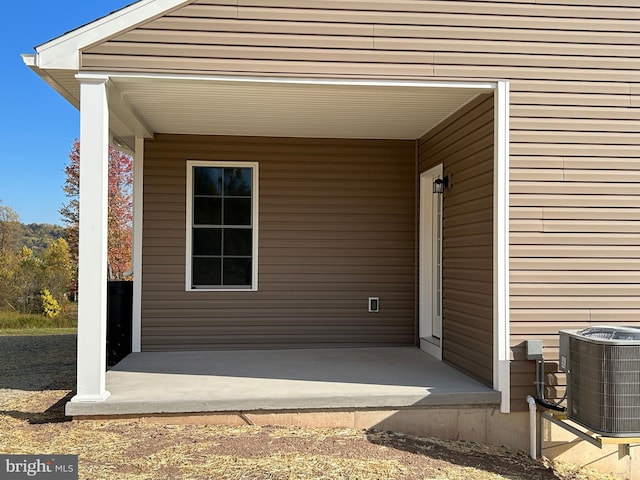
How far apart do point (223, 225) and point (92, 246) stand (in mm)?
2679

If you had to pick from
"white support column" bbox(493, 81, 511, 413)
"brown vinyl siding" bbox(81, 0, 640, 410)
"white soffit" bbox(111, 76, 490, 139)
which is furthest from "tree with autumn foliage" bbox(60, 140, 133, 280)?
"white support column" bbox(493, 81, 511, 413)

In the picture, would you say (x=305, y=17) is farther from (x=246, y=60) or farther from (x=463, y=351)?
(x=463, y=351)

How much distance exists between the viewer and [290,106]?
551 centimetres

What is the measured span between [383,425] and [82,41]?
3.78 m

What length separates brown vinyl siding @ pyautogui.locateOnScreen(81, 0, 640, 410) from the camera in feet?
15.1

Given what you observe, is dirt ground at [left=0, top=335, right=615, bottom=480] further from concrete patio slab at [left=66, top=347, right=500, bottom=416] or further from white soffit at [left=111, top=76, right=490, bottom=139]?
white soffit at [left=111, top=76, right=490, bottom=139]

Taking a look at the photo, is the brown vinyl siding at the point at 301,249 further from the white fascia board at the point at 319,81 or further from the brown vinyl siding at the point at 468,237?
the white fascia board at the point at 319,81

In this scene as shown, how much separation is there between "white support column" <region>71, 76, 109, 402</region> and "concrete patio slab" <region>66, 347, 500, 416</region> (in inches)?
10.3

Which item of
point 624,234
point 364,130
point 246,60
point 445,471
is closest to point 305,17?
point 246,60

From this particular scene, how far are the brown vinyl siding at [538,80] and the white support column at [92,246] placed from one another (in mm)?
1073

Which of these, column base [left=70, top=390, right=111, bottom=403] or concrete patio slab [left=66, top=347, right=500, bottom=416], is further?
concrete patio slab [left=66, top=347, right=500, bottom=416]

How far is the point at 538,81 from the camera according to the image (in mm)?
4777

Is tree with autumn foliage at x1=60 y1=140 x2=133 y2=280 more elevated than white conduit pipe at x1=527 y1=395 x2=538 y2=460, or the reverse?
tree with autumn foliage at x1=60 y1=140 x2=133 y2=280

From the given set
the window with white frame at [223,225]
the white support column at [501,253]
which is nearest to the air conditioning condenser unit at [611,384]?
the white support column at [501,253]
